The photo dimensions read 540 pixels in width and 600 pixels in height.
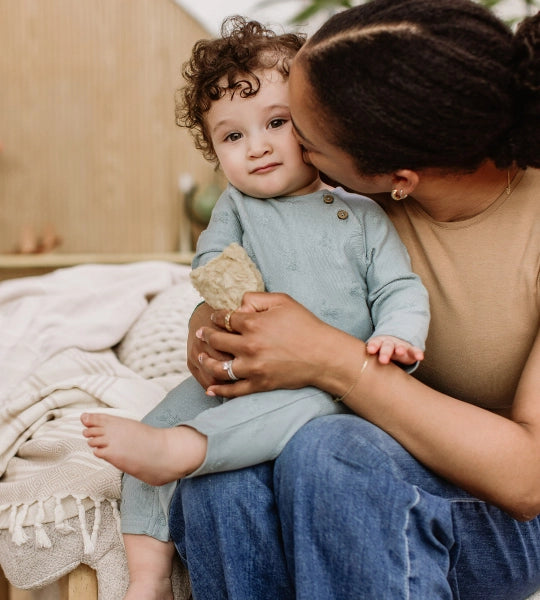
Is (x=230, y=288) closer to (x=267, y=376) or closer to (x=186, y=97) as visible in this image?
(x=267, y=376)

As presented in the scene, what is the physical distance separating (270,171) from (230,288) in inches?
8.8

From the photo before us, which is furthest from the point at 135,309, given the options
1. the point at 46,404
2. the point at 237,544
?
the point at 237,544

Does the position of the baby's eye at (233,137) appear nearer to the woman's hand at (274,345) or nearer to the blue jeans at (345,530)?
the woman's hand at (274,345)

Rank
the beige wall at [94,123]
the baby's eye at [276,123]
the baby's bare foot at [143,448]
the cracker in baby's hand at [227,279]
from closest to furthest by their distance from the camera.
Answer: the baby's bare foot at [143,448] → the cracker in baby's hand at [227,279] → the baby's eye at [276,123] → the beige wall at [94,123]

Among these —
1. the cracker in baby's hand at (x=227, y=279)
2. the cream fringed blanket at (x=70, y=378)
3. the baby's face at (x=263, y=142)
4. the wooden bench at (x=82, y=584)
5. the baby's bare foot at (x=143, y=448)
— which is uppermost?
the baby's face at (x=263, y=142)

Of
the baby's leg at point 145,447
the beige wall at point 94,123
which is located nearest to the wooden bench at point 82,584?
the baby's leg at point 145,447

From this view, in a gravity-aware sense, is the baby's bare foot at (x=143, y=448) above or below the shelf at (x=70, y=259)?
above

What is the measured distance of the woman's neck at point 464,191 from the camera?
106 centimetres

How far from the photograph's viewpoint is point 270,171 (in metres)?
1.14

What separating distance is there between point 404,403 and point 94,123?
2.51 meters

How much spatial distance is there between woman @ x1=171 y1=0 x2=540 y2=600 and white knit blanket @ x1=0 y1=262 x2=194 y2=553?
0.77 feet

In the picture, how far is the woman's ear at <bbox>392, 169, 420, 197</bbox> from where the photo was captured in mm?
1012

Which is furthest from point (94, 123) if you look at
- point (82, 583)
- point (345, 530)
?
point (345, 530)

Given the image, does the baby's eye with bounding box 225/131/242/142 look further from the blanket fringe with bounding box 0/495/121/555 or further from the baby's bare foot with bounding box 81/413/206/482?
the blanket fringe with bounding box 0/495/121/555
